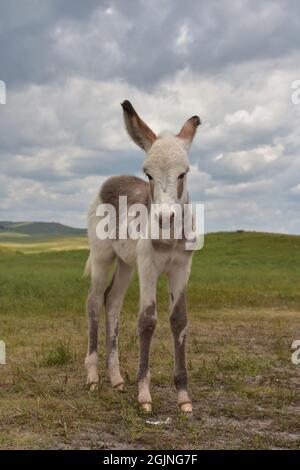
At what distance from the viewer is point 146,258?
6457 mm

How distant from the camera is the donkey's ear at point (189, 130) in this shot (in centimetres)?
637

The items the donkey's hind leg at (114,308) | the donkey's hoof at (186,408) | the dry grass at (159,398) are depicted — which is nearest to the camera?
the dry grass at (159,398)

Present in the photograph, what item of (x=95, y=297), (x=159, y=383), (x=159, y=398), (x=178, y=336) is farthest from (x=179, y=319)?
(x=95, y=297)

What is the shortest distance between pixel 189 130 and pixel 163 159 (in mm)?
886

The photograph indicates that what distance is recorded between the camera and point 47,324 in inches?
532

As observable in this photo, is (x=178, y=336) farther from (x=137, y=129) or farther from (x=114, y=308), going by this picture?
(x=137, y=129)

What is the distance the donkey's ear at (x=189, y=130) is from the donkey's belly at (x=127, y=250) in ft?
4.95

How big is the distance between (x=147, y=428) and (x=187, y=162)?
2874mm

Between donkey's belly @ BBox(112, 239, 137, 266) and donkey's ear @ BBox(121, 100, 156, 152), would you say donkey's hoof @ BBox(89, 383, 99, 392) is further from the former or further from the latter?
donkey's ear @ BBox(121, 100, 156, 152)

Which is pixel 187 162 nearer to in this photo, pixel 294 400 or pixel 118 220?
pixel 118 220

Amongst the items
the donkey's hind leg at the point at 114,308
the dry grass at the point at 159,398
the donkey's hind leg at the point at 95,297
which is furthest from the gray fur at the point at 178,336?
the donkey's hind leg at the point at 95,297

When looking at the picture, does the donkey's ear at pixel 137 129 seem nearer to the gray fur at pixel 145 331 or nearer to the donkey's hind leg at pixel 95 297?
the gray fur at pixel 145 331

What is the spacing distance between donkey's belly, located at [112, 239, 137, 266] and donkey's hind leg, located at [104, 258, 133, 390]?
548 mm
